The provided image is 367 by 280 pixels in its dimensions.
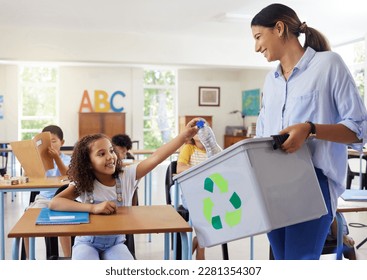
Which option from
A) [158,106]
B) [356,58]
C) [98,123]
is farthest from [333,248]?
[158,106]

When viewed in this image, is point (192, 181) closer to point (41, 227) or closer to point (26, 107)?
point (41, 227)

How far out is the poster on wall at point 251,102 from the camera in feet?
37.3

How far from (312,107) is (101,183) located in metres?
1.18

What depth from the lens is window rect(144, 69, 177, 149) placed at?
1190 cm

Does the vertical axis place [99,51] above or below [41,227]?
above

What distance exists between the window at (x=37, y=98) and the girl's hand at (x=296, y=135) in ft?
34.5

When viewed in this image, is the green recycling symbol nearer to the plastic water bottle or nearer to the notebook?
the plastic water bottle

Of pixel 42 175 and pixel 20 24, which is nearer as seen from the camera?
pixel 42 175

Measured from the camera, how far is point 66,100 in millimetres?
11016

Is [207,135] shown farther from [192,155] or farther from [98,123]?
[98,123]

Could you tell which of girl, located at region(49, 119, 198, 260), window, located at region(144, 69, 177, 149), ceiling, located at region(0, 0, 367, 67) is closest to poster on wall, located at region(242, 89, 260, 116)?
window, located at region(144, 69, 177, 149)

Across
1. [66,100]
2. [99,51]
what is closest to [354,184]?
[99,51]

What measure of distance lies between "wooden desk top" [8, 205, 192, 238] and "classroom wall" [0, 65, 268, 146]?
9236 mm
